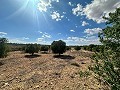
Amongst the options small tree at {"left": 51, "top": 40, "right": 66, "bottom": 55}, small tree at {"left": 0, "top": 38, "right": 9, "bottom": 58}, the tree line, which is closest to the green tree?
the tree line

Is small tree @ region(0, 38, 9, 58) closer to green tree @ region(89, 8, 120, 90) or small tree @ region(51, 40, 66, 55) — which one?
small tree @ region(51, 40, 66, 55)

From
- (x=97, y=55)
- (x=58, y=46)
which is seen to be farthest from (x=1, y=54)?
(x=97, y=55)

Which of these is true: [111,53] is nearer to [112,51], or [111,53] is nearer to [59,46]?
[112,51]

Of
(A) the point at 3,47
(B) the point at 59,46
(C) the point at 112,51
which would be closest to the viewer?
(C) the point at 112,51

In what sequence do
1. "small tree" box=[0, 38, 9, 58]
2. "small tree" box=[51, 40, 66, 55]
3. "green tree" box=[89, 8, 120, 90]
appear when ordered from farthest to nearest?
"small tree" box=[51, 40, 66, 55] → "small tree" box=[0, 38, 9, 58] → "green tree" box=[89, 8, 120, 90]

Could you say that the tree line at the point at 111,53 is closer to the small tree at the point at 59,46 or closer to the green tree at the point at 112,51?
the green tree at the point at 112,51

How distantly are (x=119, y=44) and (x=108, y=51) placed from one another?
623 millimetres

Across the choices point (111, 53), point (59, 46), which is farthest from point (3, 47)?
point (111, 53)

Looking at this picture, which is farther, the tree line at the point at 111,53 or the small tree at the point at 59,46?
the small tree at the point at 59,46

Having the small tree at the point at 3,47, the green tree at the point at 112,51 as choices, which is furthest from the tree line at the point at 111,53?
the small tree at the point at 3,47

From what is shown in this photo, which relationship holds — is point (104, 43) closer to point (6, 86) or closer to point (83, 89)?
point (83, 89)

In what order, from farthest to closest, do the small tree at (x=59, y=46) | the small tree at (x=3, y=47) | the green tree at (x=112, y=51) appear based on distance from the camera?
the small tree at (x=59, y=46)
the small tree at (x=3, y=47)
the green tree at (x=112, y=51)

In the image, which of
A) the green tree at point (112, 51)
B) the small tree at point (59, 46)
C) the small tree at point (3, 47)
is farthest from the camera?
the small tree at point (59, 46)

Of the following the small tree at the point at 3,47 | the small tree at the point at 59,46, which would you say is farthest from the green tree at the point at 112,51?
the small tree at the point at 59,46
